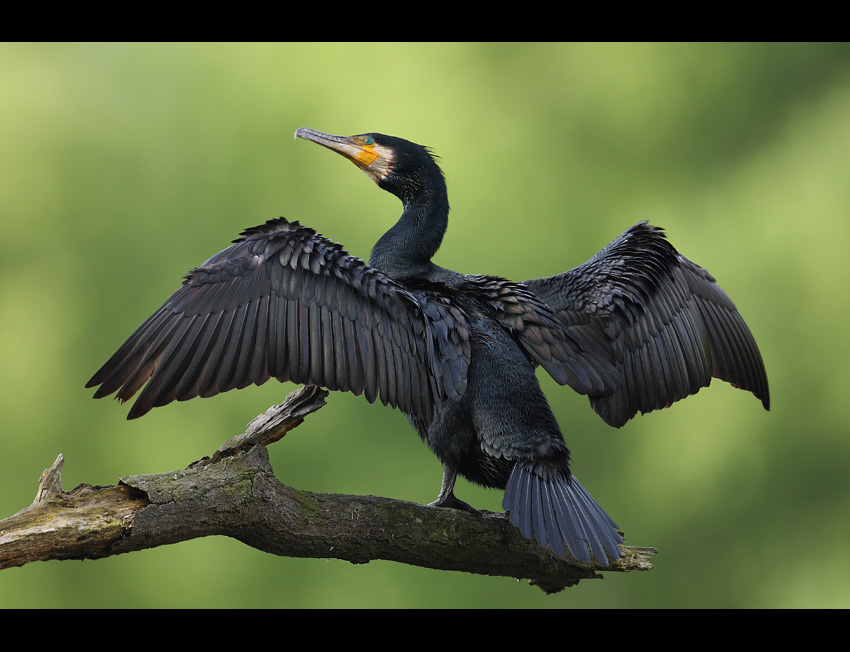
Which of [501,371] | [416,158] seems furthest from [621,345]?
[416,158]

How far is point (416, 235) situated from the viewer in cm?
316

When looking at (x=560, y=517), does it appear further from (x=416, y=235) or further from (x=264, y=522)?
(x=416, y=235)

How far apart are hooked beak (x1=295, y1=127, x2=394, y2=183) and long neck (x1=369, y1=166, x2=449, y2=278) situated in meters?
0.18

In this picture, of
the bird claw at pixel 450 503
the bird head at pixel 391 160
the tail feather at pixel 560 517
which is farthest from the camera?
the bird head at pixel 391 160

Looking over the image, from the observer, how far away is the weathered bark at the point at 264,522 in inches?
78.0

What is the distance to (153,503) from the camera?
2076 millimetres

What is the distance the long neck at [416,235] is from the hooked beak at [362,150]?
178 millimetres

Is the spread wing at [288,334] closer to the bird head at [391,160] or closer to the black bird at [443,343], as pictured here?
the black bird at [443,343]

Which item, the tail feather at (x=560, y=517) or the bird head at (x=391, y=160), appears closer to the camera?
the tail feather at (x=560, y=517)

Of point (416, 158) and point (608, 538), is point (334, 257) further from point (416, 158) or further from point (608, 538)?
point (608, 538)

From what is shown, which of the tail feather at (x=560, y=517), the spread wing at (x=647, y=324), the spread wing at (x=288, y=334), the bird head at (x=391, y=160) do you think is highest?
the bird head at (x=391, y=160)

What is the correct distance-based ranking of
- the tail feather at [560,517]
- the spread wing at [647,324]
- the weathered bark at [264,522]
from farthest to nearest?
the spread wing at [647,324], the tail feather at [560,517], the weathered bark at [264,522]

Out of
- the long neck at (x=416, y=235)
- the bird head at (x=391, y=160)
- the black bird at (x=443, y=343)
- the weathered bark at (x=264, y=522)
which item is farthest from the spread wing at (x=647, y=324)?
the weathered bark at (x=264, y=522)

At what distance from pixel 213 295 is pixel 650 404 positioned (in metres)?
1.69
